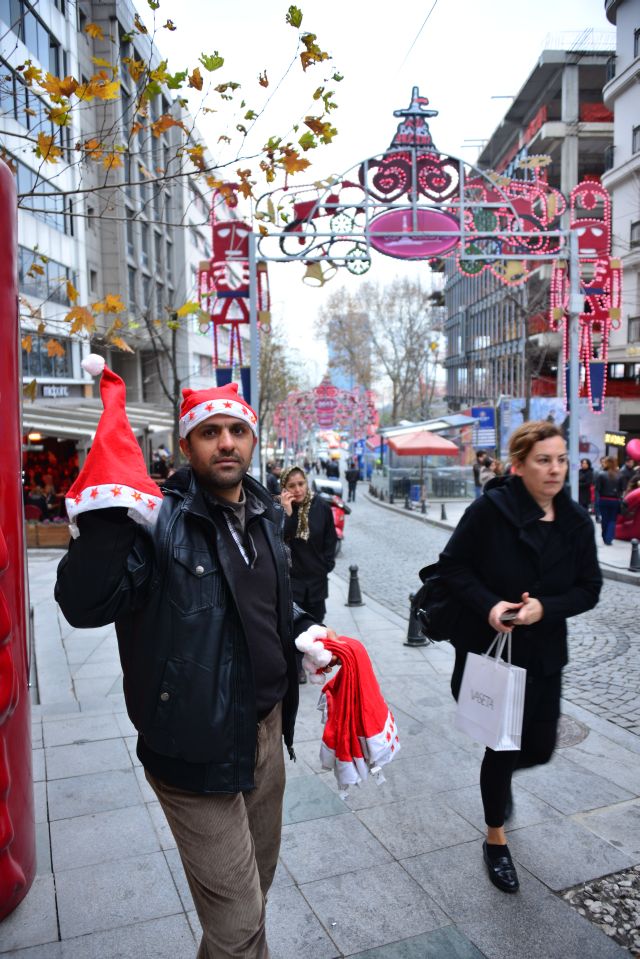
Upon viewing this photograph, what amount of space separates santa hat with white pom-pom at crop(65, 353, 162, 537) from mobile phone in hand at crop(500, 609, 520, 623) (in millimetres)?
1667

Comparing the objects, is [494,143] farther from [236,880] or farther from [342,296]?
[236,880]

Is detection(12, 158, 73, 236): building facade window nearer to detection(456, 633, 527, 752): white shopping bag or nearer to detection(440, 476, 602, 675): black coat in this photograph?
detection(440, 476, 602, 675): black coat

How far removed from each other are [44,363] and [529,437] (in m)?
25.9

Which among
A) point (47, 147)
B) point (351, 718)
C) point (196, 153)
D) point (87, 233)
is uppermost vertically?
point (87, 233)

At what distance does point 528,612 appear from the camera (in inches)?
117

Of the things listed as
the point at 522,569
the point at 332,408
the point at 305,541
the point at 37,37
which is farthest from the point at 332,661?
the point at 332,408

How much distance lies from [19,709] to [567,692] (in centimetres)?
464

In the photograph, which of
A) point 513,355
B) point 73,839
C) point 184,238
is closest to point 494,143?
point 513,355

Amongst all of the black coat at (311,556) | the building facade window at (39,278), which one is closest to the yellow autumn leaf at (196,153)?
the black coat at (311,556)

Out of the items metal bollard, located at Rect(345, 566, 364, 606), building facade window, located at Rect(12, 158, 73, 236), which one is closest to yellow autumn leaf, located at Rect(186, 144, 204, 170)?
metal bollard, located at Rect(345, 566, 364, 606)

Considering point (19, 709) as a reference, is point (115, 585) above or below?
above

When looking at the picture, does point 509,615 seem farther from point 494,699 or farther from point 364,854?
point 364,854

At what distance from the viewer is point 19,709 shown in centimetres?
275

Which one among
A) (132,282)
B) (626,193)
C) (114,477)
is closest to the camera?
(114,477)
